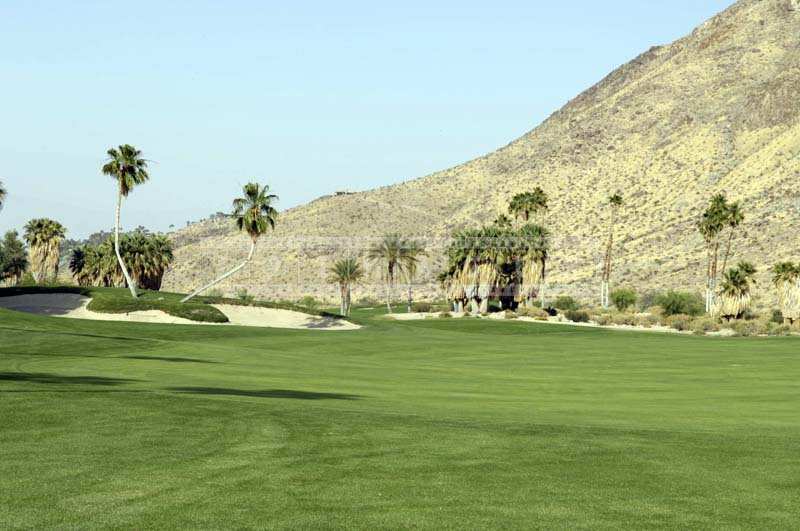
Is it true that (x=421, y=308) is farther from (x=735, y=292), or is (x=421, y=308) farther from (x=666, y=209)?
(x=666, y=209)

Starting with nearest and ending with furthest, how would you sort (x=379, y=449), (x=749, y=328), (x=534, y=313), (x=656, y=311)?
(x=379, y=449)
(x=749, y=328)
(x=534, y=313)
(x=656, y=311)

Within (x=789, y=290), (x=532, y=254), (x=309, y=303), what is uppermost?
(x=532, y=254)

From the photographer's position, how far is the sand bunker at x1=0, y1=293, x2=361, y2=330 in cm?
8056

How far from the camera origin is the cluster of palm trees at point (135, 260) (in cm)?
12181

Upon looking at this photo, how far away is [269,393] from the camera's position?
90.6 feet

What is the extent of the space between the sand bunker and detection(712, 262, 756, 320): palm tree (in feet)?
131

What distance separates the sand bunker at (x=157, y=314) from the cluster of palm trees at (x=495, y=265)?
3410cm

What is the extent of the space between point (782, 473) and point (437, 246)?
176 meters

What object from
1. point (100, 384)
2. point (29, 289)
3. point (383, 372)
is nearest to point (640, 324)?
point (29, 289)

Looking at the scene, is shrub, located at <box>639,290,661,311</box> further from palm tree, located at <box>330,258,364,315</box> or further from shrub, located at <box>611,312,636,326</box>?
palm tree, located at <box>330,258,364,315</box>

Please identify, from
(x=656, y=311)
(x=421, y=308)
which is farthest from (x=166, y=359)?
(x=421, y=308)

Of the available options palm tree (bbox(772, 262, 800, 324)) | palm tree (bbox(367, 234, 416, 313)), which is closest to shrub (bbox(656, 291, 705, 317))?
palm tree (bbox(772, 262, 800, 324))

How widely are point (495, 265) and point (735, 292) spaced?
2748cm

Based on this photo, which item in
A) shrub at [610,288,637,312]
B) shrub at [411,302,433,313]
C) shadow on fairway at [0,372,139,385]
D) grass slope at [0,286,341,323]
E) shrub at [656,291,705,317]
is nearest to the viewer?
shadow on fairway at [0,372,139,385]
